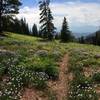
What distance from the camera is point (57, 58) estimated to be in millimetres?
30109

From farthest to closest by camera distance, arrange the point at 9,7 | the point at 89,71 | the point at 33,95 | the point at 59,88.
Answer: the point at 9,7 < the point at 89,71 < the point at 59,88 < the point at 33,95

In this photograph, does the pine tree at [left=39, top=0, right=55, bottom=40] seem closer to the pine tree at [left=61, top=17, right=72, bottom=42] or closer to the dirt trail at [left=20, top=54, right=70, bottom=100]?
the pine tree at [left=61, top=17, right=72, bottom=42]

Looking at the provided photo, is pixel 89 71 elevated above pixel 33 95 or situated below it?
above

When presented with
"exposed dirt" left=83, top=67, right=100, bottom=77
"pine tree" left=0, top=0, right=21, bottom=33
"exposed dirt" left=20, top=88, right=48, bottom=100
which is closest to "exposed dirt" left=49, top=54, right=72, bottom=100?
"exposed dirt" left=20, top=88, right=48, bottom=100

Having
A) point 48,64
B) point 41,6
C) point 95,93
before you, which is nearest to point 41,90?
point 95,93

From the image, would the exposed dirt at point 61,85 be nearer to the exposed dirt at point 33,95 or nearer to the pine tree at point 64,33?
the exposed dirt at point 33,95

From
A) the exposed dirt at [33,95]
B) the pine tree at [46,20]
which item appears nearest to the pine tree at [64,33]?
the pine tree at [46,20]

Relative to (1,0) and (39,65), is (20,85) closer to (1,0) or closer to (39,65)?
(39,65)

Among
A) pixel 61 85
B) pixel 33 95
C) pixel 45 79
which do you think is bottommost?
pixel 33 95

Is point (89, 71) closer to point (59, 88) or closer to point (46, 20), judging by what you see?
point (59, 88)

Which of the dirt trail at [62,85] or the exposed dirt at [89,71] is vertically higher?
the exposed dirt at [89,71]

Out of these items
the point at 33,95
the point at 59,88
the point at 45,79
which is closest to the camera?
the point at 33,95

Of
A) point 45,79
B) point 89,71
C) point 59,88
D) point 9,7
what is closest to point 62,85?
point 59,88

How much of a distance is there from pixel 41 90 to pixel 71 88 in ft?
5.94
